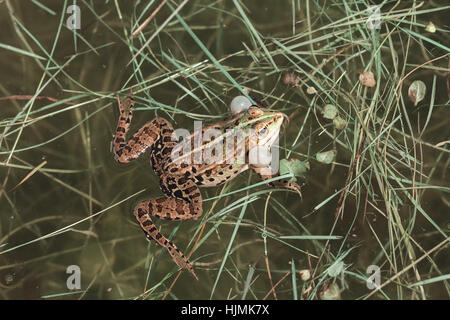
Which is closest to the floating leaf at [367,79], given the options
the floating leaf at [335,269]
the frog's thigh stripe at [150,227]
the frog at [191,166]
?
the frog at [191,166]

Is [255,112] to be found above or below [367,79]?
below

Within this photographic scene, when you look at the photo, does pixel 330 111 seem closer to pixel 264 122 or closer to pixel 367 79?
pixel 367 79

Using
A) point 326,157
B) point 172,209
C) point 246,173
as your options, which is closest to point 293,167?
point 326,157

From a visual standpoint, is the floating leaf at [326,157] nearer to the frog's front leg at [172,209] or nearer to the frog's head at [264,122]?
the frog's head at [264,122]

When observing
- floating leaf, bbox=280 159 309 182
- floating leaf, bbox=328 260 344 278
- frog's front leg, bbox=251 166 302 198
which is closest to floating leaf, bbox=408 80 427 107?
floating leaf, bbox=280 159 309 182

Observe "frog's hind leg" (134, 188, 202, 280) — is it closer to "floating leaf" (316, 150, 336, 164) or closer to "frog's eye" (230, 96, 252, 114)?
"frog's eye" (230, 96, 252, 114)

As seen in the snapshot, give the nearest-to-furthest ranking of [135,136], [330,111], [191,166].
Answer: [191,166] → [330,111] → [135,136]
